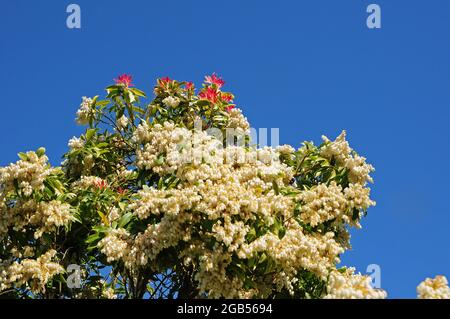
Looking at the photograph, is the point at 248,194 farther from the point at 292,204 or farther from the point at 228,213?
the point at 292,204

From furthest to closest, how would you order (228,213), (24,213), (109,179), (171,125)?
1. (109,179)
2. (171,125)
3. (24,213)
4. (228,213)

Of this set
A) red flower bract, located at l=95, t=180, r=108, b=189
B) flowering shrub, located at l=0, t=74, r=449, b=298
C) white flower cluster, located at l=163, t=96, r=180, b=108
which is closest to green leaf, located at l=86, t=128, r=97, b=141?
flowering shrub, located at l=0, t=74, r=449, b=298

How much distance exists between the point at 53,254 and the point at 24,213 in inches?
26.7

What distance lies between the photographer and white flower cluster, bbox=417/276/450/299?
5789mm

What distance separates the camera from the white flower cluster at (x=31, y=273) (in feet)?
25.0

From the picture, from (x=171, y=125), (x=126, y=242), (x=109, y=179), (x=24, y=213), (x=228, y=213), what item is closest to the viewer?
(x=228, y=213)

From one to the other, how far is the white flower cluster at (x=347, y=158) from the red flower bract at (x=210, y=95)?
1972mm

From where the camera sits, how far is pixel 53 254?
787 centimetres

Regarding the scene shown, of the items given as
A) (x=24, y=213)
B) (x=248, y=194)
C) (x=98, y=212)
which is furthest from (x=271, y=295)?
(x=24, y=213)

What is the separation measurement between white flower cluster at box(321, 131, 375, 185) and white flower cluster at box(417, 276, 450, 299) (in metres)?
2.93

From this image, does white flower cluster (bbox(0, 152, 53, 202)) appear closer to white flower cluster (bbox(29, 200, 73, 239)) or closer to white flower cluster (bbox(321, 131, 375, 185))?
white flower cluster (bbox(29, 200, 73, 239))

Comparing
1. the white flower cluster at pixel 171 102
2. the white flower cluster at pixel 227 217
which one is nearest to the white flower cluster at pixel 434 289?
the white flower cluster at pixel 227 217

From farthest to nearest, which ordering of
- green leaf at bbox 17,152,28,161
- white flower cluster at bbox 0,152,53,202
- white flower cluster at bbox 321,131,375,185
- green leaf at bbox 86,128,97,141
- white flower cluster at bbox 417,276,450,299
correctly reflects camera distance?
green leaf at bbox 86,128,97,141, white flower cluster at bbox 321,131,375,185, green leaf at bbox 17,152,28,161, white flower cluster at bbox 0,152,53,202, white flower cluster at bbox 417,276,450,299

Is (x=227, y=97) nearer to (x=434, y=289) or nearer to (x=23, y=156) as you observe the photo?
(x=23, y=156)
